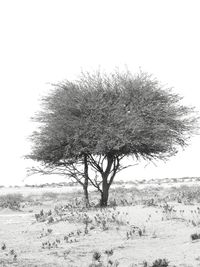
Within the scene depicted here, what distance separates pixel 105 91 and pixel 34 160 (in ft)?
18.4

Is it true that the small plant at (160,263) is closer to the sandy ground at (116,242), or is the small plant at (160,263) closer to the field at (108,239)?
the field at (108,239)

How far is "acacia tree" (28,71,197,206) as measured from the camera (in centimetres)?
2345

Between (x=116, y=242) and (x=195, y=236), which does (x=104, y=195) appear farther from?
(x=195, y=236)

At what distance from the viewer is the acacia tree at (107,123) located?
2345 cm

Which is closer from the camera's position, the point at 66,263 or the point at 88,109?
the point at 66,263

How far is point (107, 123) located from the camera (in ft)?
77.5

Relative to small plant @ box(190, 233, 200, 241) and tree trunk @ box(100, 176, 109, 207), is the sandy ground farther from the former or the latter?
tree trunk @ box(100, 176, 109, 207)

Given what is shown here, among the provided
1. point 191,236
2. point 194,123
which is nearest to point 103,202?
point 194,123

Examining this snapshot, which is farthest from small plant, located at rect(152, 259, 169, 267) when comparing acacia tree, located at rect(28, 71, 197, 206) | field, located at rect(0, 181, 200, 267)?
acacia tree, located at rect(28, 71, 197, 206)

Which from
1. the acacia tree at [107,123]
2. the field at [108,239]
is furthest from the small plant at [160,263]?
the acacia tree at [107,123]

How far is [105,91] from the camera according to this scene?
81.8ft

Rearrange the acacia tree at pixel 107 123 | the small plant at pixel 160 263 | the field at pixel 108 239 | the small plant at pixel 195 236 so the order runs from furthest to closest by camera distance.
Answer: the acacia tree at pixel 107 123 < the small plant at pixel 195 236 < the field at pixel 108 239 < the small plant at pixel 160 263

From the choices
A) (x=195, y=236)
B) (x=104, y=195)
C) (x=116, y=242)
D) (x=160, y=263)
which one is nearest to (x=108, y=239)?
(x=116, y=242)

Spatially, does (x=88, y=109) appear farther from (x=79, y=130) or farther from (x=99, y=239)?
(x=99, y=239)
